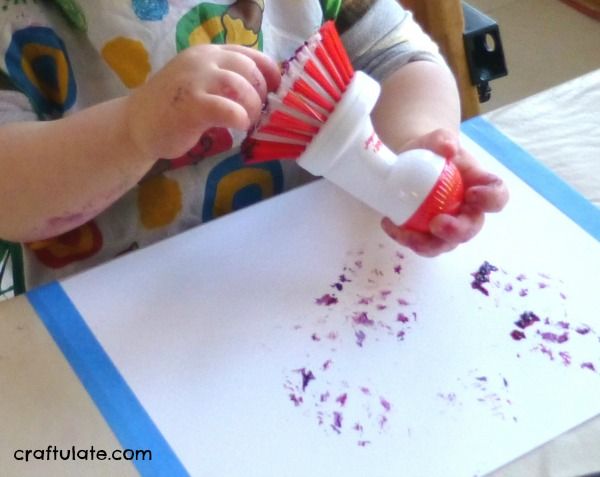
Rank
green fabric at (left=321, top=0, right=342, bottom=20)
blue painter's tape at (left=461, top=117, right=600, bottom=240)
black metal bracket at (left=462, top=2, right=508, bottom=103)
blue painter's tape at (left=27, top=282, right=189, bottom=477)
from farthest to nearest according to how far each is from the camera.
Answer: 1. black metal bracket at (left=462, top=2, right=508, bottom=103)
2. green fabric at (left=321, top=0, right=342, bottom=20)
3. blue painter's tape at (left=461, top=117, right=600, bottom=240)
4. blue painter's tape at (left=27, top=282, right=189, bottom=477)

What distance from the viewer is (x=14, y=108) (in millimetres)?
490

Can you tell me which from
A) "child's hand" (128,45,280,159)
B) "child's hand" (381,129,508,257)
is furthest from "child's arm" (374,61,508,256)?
"child's hand" (128,45,280,159)

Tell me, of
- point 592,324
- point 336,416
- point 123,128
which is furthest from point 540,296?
point 123,128

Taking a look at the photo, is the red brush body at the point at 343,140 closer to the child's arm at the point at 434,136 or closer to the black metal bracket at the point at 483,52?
the child's arm at the point at 434,136

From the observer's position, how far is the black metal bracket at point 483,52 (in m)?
0.70

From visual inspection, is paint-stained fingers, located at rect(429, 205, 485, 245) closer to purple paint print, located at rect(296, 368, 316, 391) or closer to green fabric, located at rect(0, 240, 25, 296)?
purple paint print, located at rect(296, 368, 316, 391)

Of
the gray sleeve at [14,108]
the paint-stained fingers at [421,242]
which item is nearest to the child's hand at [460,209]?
the paint-stained fingers at [421,242]

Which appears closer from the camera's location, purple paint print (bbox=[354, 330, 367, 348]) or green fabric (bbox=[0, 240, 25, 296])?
purple paint print (bbox=[354, 330, 367, 348])

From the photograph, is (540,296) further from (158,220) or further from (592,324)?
(158,220)

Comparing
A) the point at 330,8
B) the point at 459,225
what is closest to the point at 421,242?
the point at 459,225

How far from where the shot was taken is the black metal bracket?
70 centimetres

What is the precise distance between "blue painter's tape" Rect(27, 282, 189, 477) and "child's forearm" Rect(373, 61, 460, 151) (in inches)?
8.8

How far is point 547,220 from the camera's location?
18.7 inches

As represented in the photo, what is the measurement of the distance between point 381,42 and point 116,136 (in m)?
0.24
